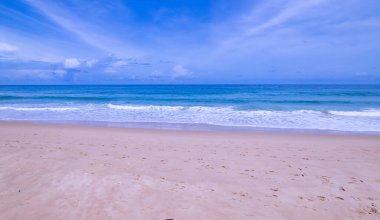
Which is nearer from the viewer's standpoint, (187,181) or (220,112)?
(187,181)

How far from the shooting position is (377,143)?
8633mm

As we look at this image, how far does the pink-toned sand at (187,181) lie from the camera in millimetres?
3629

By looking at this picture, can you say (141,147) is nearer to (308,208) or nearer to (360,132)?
(308,208)

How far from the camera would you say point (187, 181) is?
477 centimetres

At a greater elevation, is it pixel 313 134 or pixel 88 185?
pixel 88 185

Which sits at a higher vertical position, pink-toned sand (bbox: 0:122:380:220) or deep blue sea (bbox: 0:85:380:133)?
pink-toned sand (bbox: 0:122:380:220)

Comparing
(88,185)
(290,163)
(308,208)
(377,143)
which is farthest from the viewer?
(377,143)

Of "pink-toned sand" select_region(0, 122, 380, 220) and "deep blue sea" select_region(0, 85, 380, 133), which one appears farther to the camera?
"deep blue sea" select_region(0, 85, 380, 133)

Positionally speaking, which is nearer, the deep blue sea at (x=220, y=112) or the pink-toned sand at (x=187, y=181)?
the pink-toned sand at (x=187, y=181)

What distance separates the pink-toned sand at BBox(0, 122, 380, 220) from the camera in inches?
143

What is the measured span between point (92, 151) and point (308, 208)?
19.4 ft

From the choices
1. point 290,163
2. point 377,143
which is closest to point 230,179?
point 290,163

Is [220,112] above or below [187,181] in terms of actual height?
below

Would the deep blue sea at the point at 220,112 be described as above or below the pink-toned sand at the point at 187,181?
below
